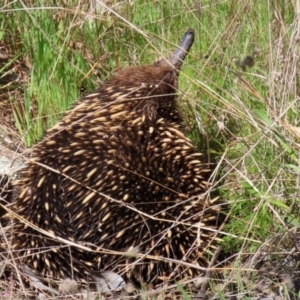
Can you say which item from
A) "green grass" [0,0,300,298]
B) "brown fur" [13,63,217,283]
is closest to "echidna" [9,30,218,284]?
"brown fur" [13,63,217,283]

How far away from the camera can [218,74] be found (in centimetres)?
360

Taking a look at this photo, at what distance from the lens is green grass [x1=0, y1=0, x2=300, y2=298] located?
2.89m

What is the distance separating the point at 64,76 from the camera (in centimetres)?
394

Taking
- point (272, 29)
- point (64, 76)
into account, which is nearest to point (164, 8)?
point (64, 76)

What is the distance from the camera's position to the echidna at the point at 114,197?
301 centimetres

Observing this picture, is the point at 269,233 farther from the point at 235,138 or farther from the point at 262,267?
the point at 235,138

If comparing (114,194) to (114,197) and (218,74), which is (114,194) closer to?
(114,197)

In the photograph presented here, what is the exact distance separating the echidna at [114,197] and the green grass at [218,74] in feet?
0.49

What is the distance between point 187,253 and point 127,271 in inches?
10.2

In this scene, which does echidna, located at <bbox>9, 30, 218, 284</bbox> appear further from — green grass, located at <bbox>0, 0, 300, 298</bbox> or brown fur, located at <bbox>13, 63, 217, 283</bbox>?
green grass, located at <bbox>0, 0, 300, 298</bbox>

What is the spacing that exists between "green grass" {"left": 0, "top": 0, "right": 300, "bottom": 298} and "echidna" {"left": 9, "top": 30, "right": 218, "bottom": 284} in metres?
0.15

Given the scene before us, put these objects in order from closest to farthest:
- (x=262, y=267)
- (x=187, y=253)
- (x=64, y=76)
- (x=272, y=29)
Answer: (x=262, y=267)
(x=187, y=253)
(x=272, y=29)
(x=64, y=76)

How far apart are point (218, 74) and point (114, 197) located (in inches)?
35.3

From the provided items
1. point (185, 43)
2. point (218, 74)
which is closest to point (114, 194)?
point (185, 43)
